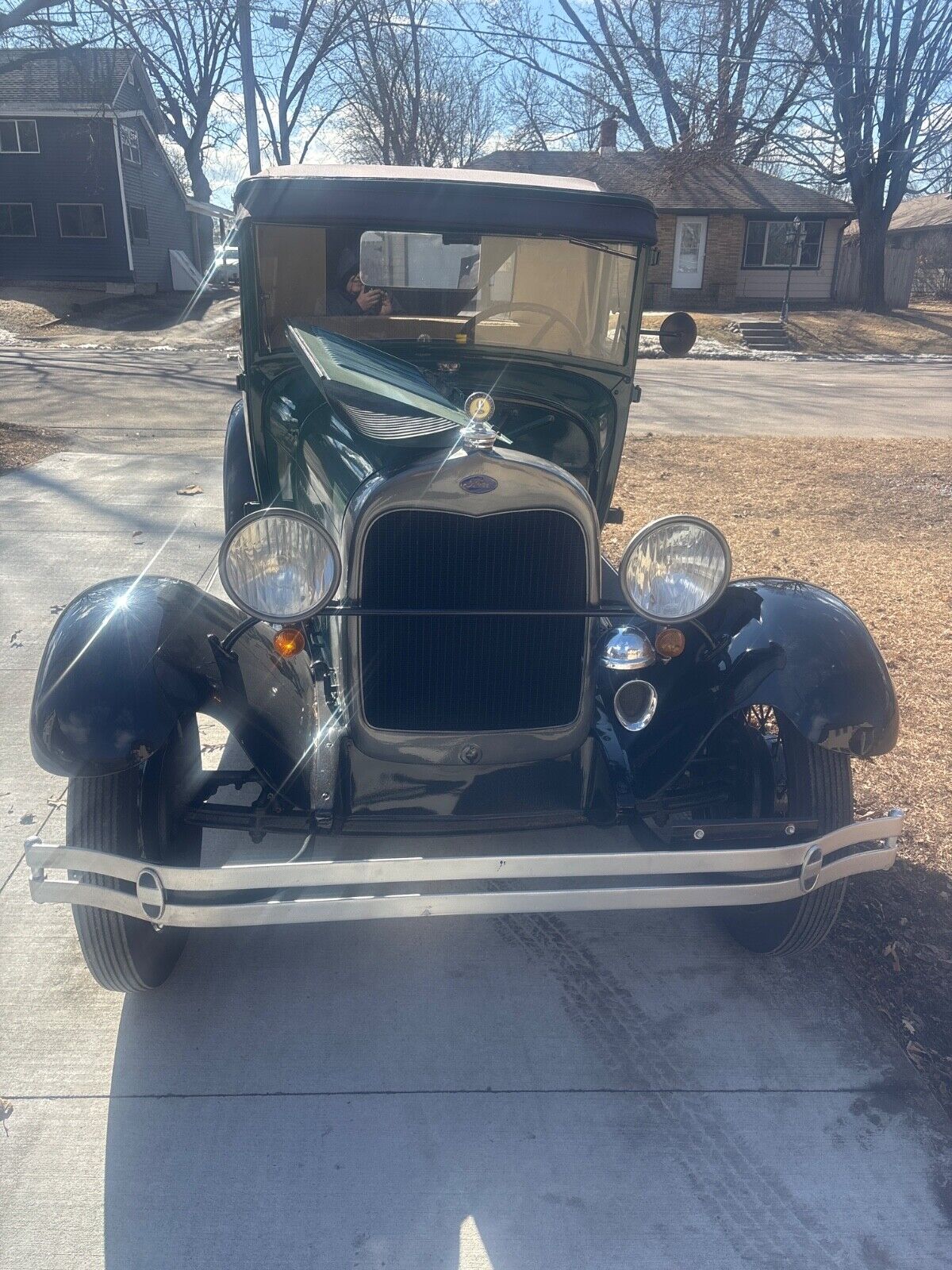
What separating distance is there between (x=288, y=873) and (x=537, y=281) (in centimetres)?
260

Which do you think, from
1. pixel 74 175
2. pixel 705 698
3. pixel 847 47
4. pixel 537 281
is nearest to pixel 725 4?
pixel 847 47

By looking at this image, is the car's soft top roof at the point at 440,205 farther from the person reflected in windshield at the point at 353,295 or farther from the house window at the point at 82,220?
the house window at the point at 82,220

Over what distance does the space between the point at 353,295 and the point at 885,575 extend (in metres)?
4.01

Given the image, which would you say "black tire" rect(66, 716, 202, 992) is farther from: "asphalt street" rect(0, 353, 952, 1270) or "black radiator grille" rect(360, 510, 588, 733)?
"black radiator grille" rect(360, 510, 588, 733)

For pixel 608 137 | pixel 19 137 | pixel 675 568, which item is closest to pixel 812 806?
pixel 675 568

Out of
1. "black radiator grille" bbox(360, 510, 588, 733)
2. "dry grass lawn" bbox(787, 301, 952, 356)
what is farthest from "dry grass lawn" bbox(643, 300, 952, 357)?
"black radiator grille" bbox(360, 510, 588, 733)

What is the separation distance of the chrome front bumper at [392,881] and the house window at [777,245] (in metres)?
29.6

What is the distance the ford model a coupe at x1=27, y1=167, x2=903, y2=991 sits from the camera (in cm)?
233

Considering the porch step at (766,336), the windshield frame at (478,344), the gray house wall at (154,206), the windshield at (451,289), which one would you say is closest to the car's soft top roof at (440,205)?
the windshield frame at (478,344)

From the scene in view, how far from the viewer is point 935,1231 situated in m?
2.12

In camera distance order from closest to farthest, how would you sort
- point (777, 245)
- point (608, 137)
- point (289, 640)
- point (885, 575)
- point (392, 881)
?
point (392, 881)
point (289, 640)
point (885, 575)
point (777, 245)
point (608, 137)

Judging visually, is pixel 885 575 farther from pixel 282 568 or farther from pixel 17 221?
pixel 17 221

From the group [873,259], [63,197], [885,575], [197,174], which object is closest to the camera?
[885,575]

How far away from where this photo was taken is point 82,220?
26.3 metres
